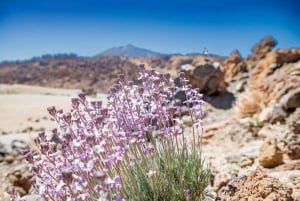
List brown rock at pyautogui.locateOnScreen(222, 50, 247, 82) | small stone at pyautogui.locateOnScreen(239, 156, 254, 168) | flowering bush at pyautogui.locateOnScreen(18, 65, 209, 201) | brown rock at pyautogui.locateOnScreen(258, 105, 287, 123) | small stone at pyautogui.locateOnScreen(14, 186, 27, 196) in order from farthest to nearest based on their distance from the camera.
→ 1. brown rock at pyautogui.locateOnScreen(222, 50, 247, 82)
2. brown rock at pyautogui.locateOnScreen(258, 105, 287, 123)
3. small stone at pyautogui.locateOnScreen(14, 186, 27, 196)
4. small stone at pyautogui.locateOnScreen(239, 156, 254, 168)
5. flowering bush at pyautogui.locateOnScreen(18, 65, 209, 201)

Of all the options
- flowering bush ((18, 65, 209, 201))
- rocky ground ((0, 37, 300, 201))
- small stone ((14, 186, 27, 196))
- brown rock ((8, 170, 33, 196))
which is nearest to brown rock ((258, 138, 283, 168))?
rocky ground ((0, 37, 300, 201))

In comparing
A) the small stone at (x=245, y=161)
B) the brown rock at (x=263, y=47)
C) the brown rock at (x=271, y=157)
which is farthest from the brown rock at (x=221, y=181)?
the brown rock at (x=263, y=47)

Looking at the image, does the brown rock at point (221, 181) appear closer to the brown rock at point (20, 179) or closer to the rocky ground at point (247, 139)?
the rocky ground at point (247, 139)

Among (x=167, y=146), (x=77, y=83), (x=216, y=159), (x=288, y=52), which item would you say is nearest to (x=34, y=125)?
(x=288, y=52)

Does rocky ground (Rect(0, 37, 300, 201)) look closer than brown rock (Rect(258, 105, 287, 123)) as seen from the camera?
Yes

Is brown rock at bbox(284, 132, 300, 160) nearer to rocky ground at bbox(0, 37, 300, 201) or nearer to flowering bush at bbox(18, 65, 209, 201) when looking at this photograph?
rocky ground at bbox(0, 37, 300, 201)

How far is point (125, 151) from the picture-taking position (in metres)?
3.40

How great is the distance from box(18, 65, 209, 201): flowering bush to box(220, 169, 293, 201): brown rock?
291 millimetres

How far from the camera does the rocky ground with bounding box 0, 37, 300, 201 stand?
13.7ft

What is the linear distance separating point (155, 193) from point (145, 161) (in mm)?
323

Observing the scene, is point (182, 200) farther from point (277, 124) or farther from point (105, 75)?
point (105, 75)

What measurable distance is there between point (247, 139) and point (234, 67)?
51.4ft

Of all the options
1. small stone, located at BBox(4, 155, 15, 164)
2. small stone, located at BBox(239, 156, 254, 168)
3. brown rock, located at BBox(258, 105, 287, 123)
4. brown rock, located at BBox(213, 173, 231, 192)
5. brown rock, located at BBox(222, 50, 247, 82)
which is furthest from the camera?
brown rock, located at BBox(222, 50, 247, 82)

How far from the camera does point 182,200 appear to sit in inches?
149
